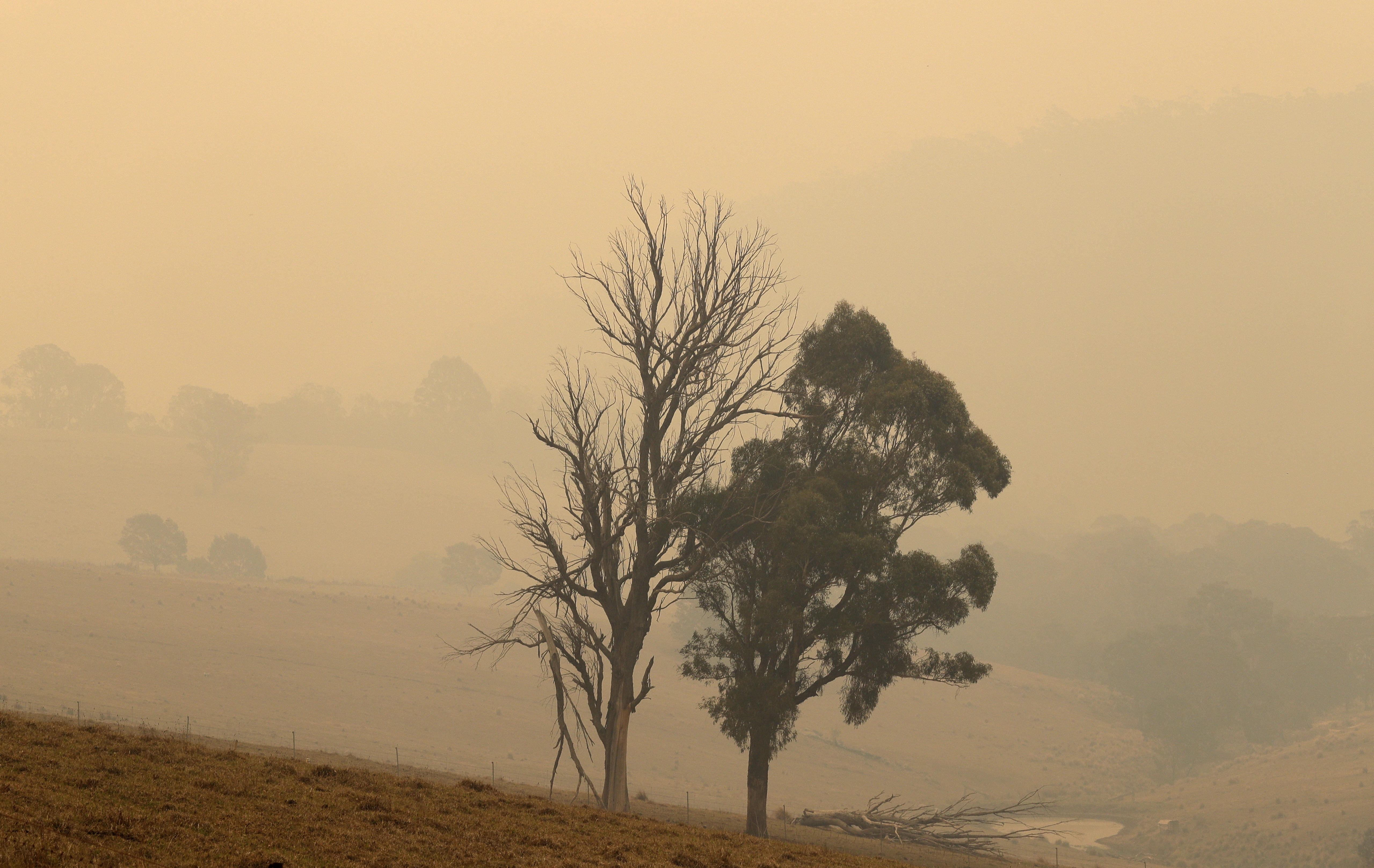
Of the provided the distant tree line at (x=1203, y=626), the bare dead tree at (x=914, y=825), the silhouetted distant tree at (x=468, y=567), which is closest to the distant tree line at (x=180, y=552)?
the silhouetted distant tree at (x=468, y=567)

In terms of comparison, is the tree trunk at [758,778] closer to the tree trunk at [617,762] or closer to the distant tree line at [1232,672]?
the tree trunk at [617,762]

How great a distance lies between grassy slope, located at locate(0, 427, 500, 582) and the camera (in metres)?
141

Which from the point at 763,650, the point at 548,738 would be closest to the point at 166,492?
the point at 548,738

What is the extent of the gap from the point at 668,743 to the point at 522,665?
72.9 feet

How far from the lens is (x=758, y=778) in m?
30.6

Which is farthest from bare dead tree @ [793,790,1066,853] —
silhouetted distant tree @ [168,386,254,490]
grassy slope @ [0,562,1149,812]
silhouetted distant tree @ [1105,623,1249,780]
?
silhouetted distant tree @ [168,386,254,490]

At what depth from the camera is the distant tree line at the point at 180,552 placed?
118 meters

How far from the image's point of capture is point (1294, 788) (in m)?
70.9

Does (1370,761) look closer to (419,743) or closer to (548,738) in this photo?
(548,738)

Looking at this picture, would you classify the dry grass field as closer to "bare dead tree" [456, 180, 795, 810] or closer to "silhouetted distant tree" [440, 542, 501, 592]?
"bare dead tree" [456, 180, 795, 810]

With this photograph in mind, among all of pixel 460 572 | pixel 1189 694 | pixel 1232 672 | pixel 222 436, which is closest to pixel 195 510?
pixel 222 436

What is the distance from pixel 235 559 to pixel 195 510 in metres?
41.2

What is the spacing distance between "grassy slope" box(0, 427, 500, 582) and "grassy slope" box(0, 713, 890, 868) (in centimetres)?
13072

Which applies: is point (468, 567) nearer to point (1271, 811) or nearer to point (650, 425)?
point (1271, 811)
